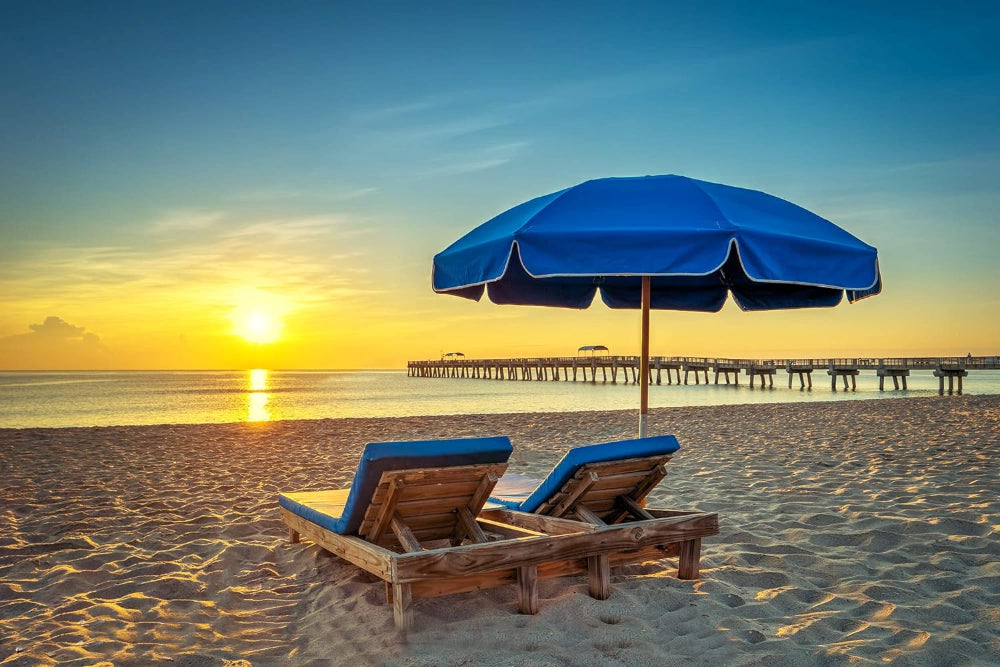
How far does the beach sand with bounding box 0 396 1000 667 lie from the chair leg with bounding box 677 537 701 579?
0.35 ft

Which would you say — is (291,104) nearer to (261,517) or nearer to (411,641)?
(261,517)

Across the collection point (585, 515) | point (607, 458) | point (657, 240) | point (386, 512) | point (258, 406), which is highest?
point (657, 240)

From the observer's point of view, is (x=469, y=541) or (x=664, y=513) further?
(x=664, y=513)

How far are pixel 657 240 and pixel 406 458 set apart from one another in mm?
1563

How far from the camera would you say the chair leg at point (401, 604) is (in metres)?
2.90

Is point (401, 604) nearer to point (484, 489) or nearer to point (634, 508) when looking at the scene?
point (484, 489)

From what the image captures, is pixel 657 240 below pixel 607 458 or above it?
above

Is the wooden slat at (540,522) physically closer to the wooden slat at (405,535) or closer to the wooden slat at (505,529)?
the wooden slat at (505,529)

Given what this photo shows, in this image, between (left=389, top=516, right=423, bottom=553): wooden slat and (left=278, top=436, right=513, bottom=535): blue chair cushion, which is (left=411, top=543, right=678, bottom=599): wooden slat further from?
(left=278, top=436, right=513, bottom=535): blue chair cushion

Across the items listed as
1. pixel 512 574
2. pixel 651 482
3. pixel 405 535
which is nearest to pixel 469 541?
pixel 512 574

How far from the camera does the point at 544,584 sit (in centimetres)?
361

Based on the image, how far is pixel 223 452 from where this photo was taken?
978 cm

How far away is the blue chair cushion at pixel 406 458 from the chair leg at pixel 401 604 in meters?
0.43

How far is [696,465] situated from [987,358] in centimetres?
4216
